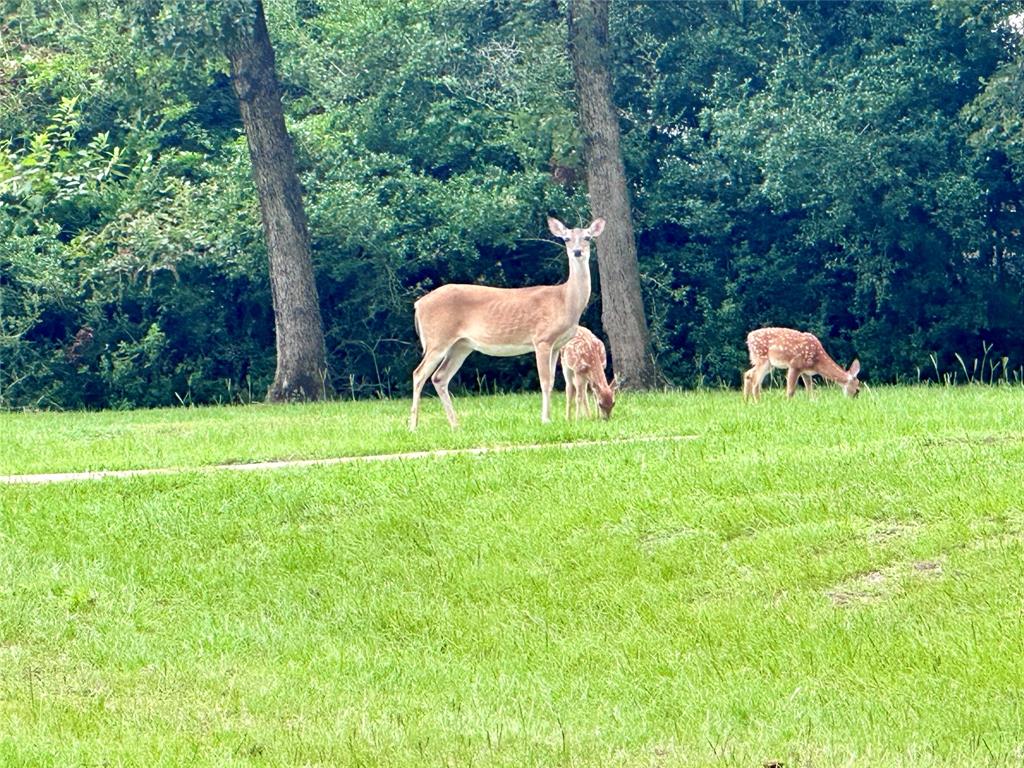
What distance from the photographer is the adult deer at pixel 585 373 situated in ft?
60.4

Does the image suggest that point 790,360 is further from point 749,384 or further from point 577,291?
point 577,291

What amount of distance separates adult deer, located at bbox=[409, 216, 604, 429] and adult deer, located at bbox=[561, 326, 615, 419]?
9.3 inches

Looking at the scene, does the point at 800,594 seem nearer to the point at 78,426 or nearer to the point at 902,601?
the point at 902,601

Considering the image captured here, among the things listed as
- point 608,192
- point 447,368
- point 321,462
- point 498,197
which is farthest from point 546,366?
point 498,197

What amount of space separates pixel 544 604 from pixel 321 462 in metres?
5.05

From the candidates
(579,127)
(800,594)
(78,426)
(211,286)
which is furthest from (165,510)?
(211,286)

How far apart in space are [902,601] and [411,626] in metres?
2.93

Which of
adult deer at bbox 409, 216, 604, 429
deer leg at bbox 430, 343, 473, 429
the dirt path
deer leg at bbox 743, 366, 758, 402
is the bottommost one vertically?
deer leg at bbox 743, 366, 758, 402

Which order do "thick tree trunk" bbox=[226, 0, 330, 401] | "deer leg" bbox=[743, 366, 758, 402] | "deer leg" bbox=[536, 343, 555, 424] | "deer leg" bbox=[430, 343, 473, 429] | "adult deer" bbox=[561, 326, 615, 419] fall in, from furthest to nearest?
"thick tree trunk" bbox=[226, 0, 330, 401] → "deer leg" bbox=[743, 366, 758, 402] → "deer leg" bbox=[430, 343, 473, 429] → "adult deer" bbox=[561, 326, 615, 419] → "deer leg" bbox=[536, 343, 555, 424]

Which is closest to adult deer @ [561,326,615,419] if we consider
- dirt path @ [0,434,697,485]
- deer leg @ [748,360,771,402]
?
dirt path @ [0,434,697,485]

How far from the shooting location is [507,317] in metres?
18.6

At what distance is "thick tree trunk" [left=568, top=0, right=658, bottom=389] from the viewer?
25.8m

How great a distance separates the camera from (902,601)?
1016cm

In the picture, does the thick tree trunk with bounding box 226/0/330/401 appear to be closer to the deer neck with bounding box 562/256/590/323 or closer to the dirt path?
the deer neck with bounding box 562/256/590/323
